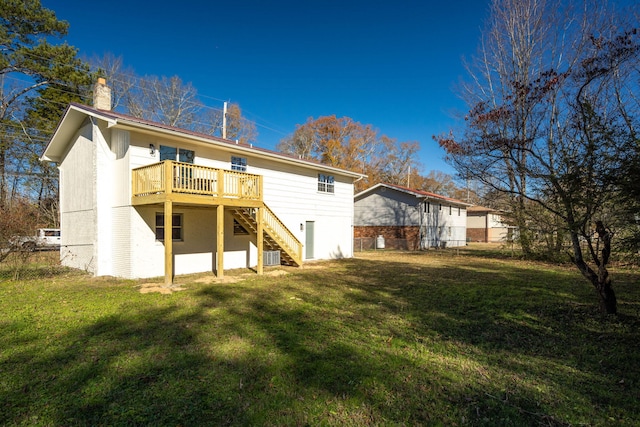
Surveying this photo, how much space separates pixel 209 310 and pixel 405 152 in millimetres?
38864

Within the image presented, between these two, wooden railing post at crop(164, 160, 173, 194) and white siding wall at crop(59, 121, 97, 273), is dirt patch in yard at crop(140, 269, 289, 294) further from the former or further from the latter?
white siding wall at crop(59, 121, 97, 273)

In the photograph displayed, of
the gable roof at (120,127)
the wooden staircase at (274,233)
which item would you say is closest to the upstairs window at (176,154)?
the gable roof at (120,127)

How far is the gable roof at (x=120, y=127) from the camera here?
34.2ft

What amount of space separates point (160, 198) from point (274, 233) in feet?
16.4

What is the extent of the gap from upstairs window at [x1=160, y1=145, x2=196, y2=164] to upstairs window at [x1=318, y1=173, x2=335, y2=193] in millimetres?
7360

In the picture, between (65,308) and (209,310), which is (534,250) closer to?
(209,310)

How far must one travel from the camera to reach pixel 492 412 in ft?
11.1

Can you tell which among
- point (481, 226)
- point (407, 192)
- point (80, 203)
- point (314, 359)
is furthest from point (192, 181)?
point (481, 226)

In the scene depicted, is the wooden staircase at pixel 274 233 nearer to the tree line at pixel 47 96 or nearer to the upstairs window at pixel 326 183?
the upstairs window at pixel 326 183

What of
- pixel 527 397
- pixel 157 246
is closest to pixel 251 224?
pixel 157 246

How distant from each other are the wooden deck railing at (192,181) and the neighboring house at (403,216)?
1607 centimetres

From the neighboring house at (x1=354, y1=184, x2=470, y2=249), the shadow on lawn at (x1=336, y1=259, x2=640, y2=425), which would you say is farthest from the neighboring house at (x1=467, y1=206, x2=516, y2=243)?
the shadow on lawn at (x1=336, y1=259, x2=640, y2=425)

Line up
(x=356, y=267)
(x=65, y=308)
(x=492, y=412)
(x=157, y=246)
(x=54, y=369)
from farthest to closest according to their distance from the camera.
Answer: (x=356, y=267) < (x=157, y=246) < (x=65, y=308) < (x=54, y=369) < (x=492, y=412)

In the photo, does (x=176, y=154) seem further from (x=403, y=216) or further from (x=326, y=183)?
(x=403, y=216)
